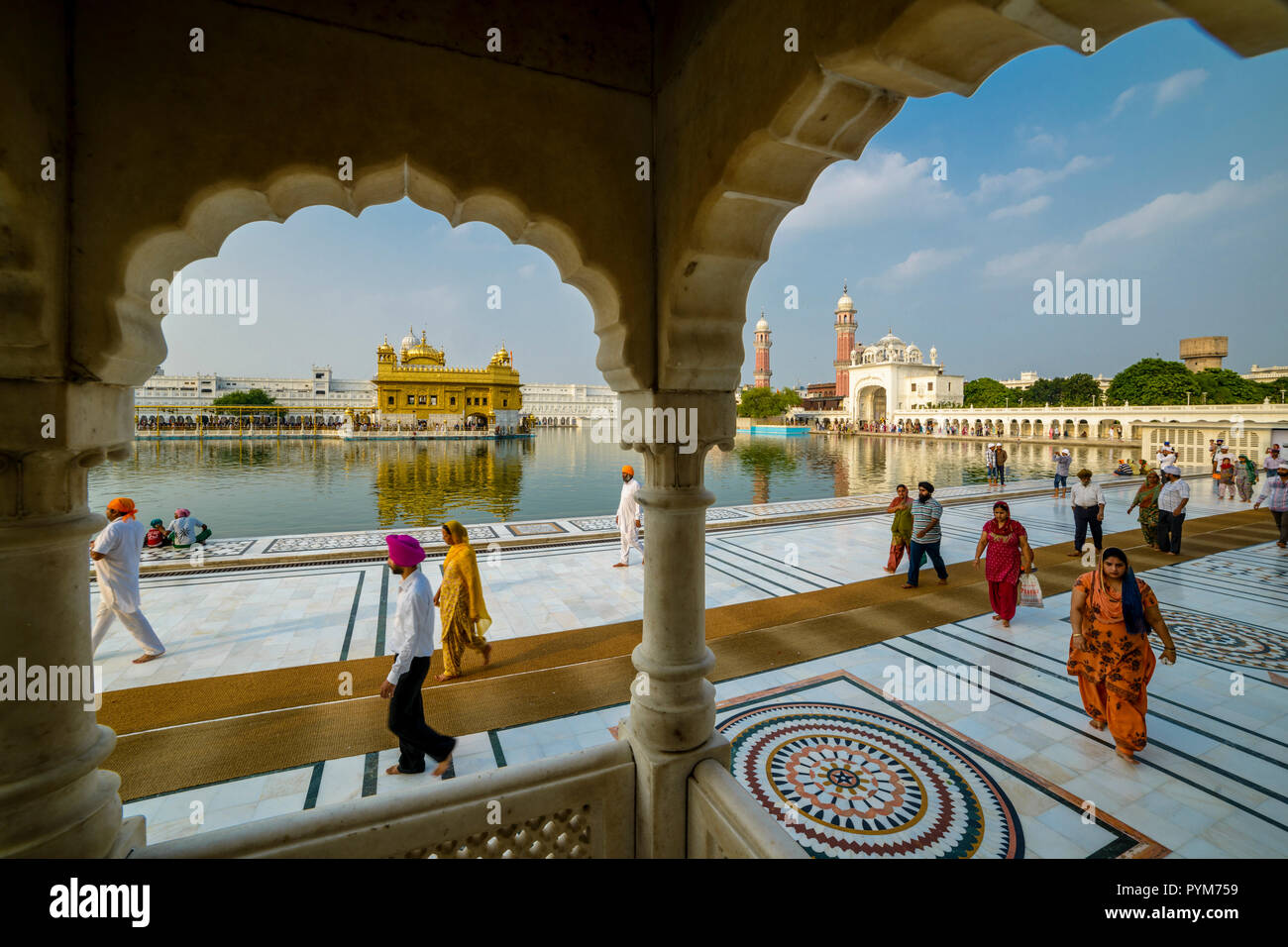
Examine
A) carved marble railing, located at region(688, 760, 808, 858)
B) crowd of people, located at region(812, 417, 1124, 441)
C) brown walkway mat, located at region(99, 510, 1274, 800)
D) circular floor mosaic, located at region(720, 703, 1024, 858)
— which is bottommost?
circular floor mosaic, located at region(720, 703, 1024, 858)

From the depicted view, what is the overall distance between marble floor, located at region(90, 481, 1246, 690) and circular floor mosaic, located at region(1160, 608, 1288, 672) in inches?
87.4

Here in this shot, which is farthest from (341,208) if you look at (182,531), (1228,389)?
(1228,389)

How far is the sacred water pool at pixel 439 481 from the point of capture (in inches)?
400

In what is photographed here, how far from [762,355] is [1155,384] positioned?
3377cm

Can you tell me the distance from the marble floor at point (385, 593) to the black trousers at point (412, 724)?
1.45 meters

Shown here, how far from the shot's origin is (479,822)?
159 centimetres

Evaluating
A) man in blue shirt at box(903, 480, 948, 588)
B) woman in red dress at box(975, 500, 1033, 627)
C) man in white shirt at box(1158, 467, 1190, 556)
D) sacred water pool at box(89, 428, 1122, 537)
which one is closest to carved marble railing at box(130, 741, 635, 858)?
woman in red dress at box(975, 500, 1033, 627)

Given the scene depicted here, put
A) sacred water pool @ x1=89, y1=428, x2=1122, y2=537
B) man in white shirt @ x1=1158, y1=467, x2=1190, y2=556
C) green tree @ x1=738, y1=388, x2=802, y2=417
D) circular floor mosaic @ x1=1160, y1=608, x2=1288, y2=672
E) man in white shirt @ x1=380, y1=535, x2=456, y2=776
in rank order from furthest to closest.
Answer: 1. green tree @ x1=738, y1=388, x2=802, y2=417
2. sacred water pool @ x1=89, y1=428, x2=1122, y2=537
3. man in white shirt @ x1=1158, y1=467, x2=1190, y2=556
4. circular floor mosaic @ x1=1160, y1=608, x2=1288, y2=672
5. man in white shirt @ x1=380, y1=535, x2=456, y2=776

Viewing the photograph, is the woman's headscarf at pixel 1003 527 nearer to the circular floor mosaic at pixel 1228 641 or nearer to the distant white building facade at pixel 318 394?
the circular floor mosaic at pixel 1228 641

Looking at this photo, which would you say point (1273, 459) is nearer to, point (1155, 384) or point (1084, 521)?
point (1084, 521)

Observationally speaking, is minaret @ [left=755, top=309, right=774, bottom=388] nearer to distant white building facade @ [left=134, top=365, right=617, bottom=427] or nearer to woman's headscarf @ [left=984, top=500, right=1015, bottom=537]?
distant white building facade @ [left=134, top=365, right=617, bottom=427]

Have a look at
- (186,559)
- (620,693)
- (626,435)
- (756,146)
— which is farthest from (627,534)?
(756,146)

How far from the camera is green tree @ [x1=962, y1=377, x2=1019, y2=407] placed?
46.5m

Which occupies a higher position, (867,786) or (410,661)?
(410,661)
